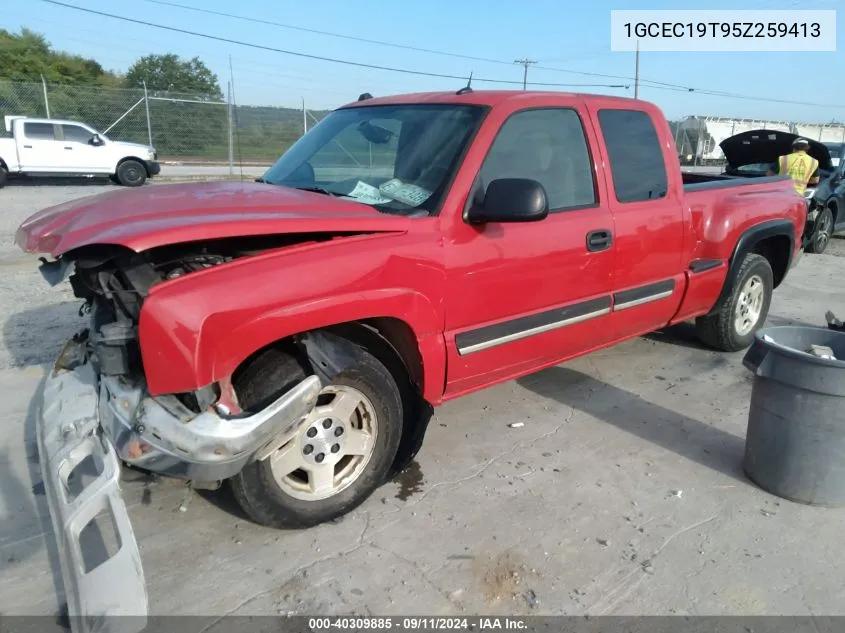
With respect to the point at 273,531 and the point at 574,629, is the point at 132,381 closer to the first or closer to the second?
the point at 273,531

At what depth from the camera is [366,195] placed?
129 inches

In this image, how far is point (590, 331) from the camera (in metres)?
3.97

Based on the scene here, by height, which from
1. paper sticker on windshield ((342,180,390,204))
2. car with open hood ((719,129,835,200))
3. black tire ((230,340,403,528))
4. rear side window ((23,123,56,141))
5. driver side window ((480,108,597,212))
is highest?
rear side window ((23,123,56,141))

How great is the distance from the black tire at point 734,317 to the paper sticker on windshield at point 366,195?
3218 mm

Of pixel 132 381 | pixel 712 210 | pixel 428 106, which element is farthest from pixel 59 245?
pixel 712 210

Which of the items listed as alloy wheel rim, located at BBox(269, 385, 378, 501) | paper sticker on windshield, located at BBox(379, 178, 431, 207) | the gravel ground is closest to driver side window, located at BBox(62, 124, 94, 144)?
the gravel ground

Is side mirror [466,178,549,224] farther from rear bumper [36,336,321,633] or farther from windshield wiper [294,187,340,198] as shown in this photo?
rear bumper [36,336,321,633]

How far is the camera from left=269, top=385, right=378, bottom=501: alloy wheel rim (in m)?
2.86

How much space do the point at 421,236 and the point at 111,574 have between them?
5.93 feet

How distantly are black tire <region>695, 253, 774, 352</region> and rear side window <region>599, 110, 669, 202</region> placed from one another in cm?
132

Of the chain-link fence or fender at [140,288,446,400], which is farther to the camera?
the chain-link fence

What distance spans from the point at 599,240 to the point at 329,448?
6.49 feet

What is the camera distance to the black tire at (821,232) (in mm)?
10977

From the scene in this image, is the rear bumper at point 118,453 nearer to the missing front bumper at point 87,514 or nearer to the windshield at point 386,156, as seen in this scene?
the missing front bumper at point 87,514
